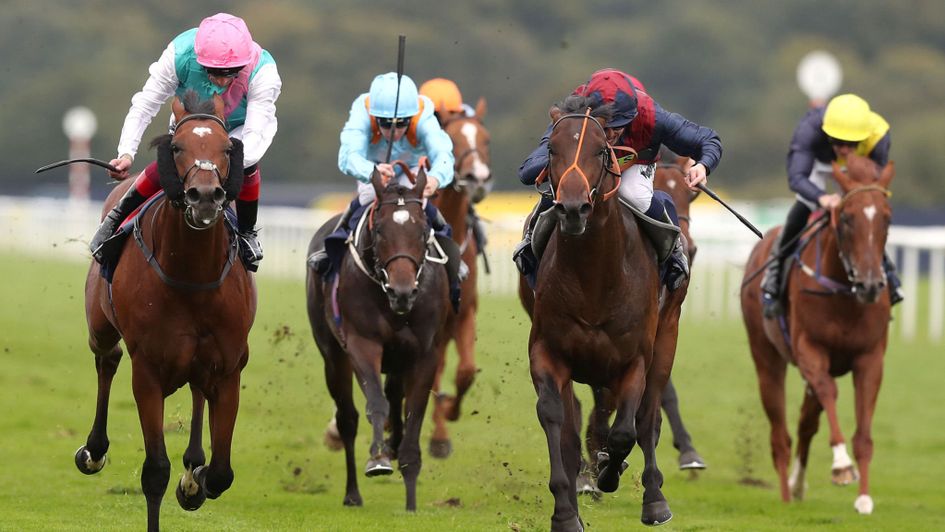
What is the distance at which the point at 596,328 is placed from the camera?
7066 mm

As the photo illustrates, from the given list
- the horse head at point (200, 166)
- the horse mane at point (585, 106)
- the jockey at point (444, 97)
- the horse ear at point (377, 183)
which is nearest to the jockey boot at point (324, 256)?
the horse ear at point (377, 183)

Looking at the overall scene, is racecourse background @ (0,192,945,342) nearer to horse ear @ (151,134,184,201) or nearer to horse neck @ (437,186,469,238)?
horse neck @ (437,186,469,238)

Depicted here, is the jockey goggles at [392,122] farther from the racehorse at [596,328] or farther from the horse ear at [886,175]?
the horse ear at [886,175]

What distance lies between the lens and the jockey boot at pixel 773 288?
10.5 meters

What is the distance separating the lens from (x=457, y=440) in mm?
11945

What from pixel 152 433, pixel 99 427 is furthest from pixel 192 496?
pixel 99 427

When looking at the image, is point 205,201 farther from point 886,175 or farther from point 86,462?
point 886,175

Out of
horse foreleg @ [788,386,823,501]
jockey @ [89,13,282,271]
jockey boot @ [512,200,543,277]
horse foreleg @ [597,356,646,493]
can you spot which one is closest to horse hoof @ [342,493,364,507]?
jockey @ [89,13,282,271]

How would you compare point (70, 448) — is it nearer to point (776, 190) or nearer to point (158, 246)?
point (158, 246)

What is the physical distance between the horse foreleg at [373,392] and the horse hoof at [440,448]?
5.94 ft

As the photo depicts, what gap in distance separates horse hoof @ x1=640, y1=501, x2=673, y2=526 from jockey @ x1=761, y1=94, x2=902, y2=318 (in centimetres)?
319

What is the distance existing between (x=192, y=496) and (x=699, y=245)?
50.3 ft

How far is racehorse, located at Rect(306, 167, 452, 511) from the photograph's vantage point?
859 centimetres

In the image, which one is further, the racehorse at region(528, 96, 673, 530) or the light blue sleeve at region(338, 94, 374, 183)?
the light blue sleeve at region(338, 94, 374, 183)
